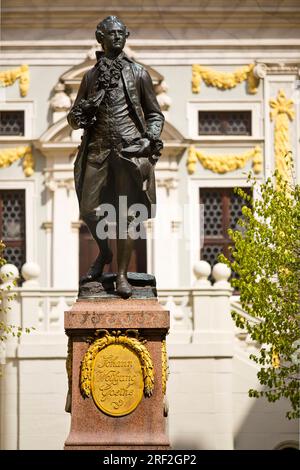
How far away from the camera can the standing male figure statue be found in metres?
12.7

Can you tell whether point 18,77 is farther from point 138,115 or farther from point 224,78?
point 138,115

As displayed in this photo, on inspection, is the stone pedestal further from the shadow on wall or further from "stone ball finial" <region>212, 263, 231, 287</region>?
Answer: the shadow on wall

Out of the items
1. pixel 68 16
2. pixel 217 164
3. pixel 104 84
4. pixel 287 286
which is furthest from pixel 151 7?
pixel 104 84

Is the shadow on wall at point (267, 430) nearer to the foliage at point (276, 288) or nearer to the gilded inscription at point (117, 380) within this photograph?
the foliage at point (276, 288)

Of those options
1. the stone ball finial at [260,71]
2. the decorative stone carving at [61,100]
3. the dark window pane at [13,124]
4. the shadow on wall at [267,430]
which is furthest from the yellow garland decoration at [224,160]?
the shadow on wall at [267,430]

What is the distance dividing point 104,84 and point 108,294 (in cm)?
195

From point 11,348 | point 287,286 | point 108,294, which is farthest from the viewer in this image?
point 11,348

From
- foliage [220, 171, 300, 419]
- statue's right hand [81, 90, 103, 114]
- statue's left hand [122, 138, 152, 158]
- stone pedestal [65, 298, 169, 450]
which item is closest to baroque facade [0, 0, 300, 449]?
foliage [220, 171, 300, 419]

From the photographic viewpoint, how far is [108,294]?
41.0 ft

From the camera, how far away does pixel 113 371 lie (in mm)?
12156

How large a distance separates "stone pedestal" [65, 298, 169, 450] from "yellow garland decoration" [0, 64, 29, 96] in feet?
48.0

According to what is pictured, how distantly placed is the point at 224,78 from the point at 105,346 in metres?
15.0
